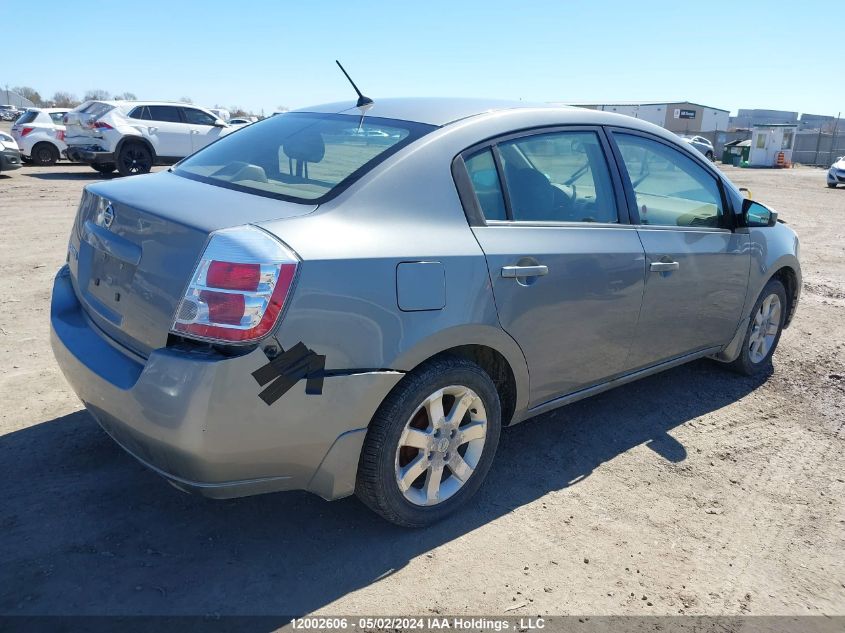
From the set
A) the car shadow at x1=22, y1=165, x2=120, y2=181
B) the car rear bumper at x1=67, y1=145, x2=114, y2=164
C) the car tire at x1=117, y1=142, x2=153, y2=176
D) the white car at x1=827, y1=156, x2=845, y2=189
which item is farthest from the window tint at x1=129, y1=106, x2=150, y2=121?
the white car at x1=827, y1=156, x2=845, y2=189

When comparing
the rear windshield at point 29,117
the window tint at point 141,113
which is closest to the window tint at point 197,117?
the window tint at point 141,113

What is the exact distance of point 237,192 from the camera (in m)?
2.90

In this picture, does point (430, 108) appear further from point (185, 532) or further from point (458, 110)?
point (185, 532)

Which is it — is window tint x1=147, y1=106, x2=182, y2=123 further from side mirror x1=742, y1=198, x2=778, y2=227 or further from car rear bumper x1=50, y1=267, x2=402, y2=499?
car rear bumper x1=50, y1=267, x2=402, y2=499

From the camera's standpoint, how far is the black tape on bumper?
2.36 m

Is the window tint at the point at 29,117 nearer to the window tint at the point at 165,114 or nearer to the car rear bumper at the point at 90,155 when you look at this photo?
the car rear bumper at the point at 90,155

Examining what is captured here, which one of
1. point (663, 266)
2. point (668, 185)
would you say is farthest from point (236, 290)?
point (668, 185)

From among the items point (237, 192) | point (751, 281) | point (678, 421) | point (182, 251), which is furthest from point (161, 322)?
point (751, 281)

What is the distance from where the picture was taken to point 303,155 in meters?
3.18

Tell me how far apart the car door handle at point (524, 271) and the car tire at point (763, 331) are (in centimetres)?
237

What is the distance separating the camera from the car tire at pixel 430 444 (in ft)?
8.92

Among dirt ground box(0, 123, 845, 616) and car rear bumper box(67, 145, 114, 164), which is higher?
car rear bumper box(67, 145, 114, 164)

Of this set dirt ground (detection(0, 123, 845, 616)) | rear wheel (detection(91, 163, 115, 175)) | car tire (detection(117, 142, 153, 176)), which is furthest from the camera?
rear wheel (detection(91, 163, 115, 175))

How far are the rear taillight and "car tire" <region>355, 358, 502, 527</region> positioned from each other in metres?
0.64
